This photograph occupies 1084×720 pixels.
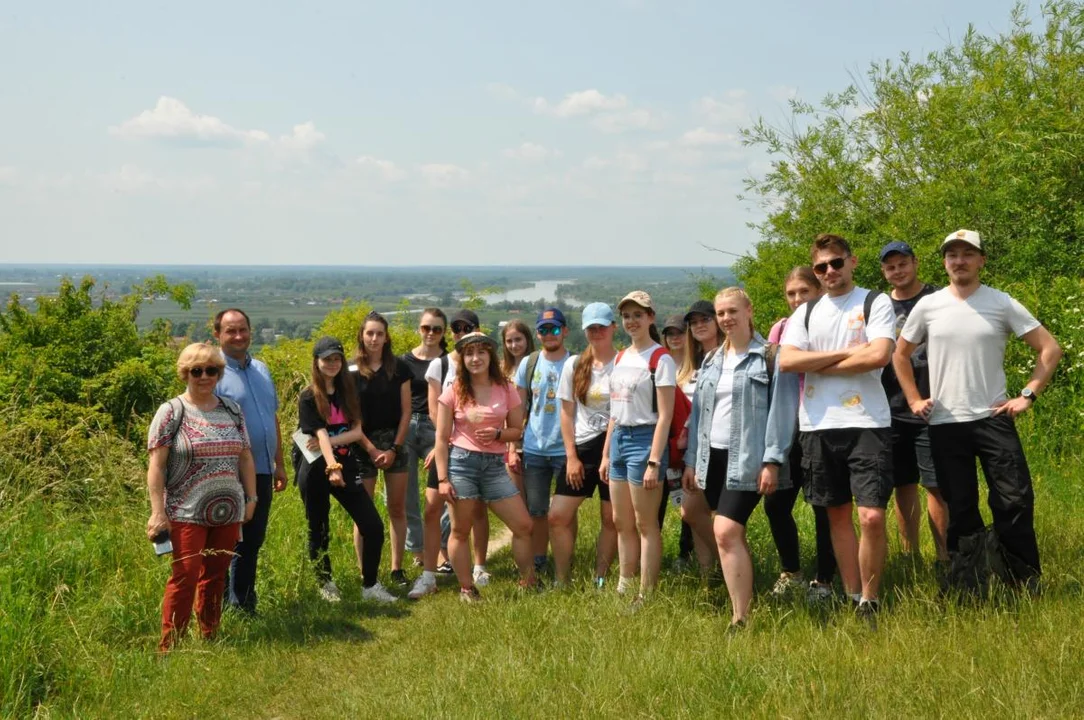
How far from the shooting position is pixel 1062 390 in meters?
9.19

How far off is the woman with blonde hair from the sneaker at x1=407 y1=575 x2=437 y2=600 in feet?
5.03

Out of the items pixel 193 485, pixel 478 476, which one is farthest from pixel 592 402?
pixel 193 485

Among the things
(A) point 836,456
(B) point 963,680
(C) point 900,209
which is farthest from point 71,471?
(C) point 900,209

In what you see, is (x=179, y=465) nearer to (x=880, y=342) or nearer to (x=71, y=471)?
(x=71, y=471)

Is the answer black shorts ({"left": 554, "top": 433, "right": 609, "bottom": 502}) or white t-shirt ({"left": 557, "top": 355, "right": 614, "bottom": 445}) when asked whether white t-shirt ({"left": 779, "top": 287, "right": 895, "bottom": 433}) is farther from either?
black shorts ({"left": 554, "top": 433, "right": 609, "bottom": 502})

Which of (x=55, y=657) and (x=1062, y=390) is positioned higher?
(x=1062, y=390)

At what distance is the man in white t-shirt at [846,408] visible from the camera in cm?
493

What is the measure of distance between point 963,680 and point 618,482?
245cm

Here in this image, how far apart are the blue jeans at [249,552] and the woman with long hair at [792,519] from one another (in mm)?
3151

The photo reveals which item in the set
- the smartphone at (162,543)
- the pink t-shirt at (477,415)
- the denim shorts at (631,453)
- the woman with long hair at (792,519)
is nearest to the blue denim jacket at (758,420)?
the woman with long hair at (792,519)

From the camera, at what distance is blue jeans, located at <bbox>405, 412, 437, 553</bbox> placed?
7.54 m

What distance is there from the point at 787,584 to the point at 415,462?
301 cm

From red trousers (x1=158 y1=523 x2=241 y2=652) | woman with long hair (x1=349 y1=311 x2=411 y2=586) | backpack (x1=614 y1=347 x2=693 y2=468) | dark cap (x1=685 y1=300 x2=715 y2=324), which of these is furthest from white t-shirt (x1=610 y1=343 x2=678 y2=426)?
red trousers (x1=158 y1=523 x2=241 y2=652)

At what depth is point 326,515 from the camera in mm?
6855
